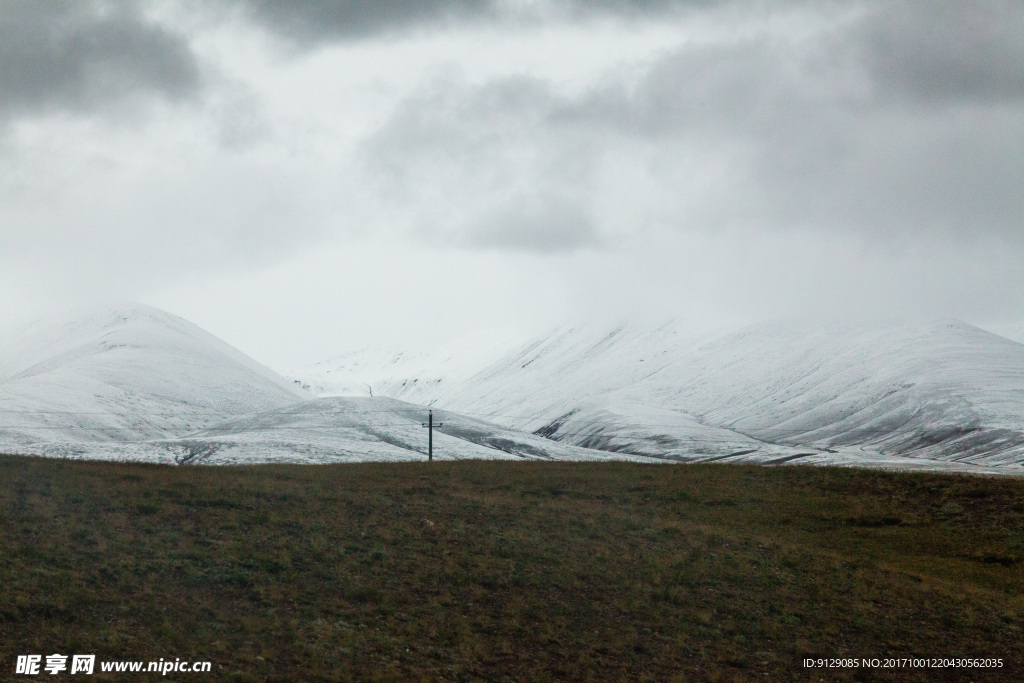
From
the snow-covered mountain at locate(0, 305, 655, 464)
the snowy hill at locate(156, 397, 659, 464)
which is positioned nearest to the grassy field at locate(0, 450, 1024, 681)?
the snowy hill at locate(156, 397, 659, 464)

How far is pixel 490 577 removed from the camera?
30.1 m

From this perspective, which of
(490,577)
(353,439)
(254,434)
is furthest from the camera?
(353,439)

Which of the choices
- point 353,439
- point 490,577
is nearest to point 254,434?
point 353,439

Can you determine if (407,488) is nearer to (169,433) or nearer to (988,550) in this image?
(988,550)

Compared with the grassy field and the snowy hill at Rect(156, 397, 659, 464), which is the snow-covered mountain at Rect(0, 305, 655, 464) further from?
the grassy field

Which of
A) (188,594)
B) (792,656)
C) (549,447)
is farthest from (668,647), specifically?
(549,447)

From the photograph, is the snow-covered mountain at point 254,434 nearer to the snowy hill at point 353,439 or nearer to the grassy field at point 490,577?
the snowy hill at point 353,439

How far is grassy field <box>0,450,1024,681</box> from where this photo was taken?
2253 centimetres

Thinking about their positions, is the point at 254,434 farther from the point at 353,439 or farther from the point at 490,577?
the point at 490,577

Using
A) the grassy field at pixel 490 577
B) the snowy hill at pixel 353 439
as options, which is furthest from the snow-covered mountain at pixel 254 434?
the grassy field at pixel 490 577

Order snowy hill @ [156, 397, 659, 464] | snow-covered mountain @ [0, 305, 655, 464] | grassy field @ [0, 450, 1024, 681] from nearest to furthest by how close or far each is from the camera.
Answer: grassy field @ [0, 450, 1024, 681] < snow-covered mountain @ [0, 305, 655, 464] < snowy hill @ [156, 397, 659, 464]

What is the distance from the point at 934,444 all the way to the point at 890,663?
564 feet

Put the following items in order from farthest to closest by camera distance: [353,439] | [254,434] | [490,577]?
[353,439], [254,434], [490,577]

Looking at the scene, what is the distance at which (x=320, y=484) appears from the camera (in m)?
44.1
